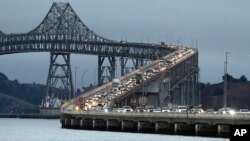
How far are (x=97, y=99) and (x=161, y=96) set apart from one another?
86.9 feet

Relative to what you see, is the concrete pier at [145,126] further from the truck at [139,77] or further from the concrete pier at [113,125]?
the truck at [139,77]

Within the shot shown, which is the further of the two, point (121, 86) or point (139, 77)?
point (139, 77)

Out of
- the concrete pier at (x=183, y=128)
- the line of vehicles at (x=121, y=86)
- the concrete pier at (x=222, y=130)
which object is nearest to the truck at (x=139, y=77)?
the line of vehicles at (x=121, y=86)

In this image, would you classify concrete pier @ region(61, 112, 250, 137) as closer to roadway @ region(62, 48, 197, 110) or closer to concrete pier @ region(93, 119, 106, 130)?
concrete pier @ region(93, 119, 106, 130)

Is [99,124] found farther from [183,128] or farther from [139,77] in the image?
[139,77]

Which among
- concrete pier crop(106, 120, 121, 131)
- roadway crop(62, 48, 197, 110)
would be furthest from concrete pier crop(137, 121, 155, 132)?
roadway crop(62, 48, 197, 110)

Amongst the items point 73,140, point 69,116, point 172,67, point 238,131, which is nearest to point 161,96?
point 172,67

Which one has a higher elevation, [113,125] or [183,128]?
[113,125]

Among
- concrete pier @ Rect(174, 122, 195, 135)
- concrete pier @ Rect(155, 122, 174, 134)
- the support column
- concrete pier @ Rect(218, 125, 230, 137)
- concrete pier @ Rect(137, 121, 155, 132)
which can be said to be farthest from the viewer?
the support column

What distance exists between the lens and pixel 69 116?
127 metres

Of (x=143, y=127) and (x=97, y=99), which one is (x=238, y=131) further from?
(x=97, y=99)

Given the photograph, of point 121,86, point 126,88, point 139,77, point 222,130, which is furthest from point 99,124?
point 139,77

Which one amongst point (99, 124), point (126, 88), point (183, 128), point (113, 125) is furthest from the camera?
point (126, 88)

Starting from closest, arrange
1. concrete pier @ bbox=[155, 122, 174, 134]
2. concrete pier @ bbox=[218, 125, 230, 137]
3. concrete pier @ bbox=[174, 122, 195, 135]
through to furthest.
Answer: concrete pier @ bbox=[218, 125, 230, 137] < concrete pier @ bbox=[174, 122, 195, 135] < concrete pier @ bbox=[155, 122, 174, 134]
